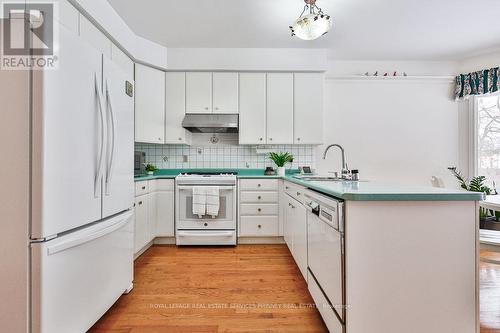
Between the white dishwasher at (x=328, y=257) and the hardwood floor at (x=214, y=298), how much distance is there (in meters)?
0.25

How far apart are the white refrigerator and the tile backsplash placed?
6.04 ft

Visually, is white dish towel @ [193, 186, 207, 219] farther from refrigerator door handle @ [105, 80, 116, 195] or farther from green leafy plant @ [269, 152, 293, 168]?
refrigerator door handle @ [105, 80, 116, 195]

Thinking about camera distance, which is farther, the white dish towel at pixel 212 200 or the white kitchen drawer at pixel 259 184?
the white kitchen drawer at pixel 259 184

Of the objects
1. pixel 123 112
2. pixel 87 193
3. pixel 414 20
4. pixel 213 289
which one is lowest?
pixel 213 289

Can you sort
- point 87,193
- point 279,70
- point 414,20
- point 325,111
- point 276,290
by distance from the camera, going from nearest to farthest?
1. point 87,193
2. point 276,290
3. point 414,20
4. point 279,70
5. point 325,111

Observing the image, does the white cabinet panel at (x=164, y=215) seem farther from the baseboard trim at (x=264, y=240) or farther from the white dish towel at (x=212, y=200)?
the baseboard trim at (x=264, y=240)

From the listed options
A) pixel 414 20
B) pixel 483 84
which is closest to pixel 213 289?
pixel 414 20

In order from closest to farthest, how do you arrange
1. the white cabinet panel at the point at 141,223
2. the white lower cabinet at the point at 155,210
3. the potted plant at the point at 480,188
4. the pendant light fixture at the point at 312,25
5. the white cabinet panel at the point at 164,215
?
the potted plant at the point at 480,188, the pendant light fixture at the point at 312,25, the white cabinet panel at the point at 141,223, the white lower cabinet at the point at 155,210, the white cabinet panel at the point at 164,215

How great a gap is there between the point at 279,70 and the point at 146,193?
2323mm

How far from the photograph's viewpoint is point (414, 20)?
2.57 metres

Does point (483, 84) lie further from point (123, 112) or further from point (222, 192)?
point (123, 112)

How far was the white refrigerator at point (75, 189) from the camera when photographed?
105 centimetres

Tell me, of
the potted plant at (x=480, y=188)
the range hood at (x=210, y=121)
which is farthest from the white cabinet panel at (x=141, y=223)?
the potted plant at (x=480, y=188)

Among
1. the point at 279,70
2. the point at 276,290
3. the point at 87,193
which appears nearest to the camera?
the point at 87,193
